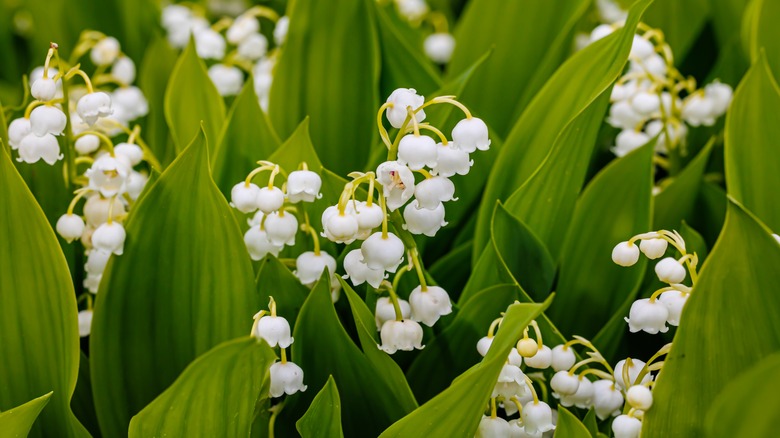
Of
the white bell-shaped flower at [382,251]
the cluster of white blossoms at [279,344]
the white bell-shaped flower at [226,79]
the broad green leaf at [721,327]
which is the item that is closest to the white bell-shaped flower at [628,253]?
the broad green leaf at [721,327]

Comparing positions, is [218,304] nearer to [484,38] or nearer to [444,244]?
[444,244]

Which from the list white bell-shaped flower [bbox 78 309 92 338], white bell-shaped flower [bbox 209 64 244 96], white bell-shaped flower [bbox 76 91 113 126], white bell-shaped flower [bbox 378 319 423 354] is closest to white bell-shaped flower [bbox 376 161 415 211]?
white bell-shaped flower [bbox 378 319 423 354]

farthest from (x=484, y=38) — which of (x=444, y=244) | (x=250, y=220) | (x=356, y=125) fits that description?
(x=250, y=220)

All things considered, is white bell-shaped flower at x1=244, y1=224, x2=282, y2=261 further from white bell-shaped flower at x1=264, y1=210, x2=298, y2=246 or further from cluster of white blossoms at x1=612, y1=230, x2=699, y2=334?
cluster of white blossoms at x1=612, y1=230, x2=699, y2=334

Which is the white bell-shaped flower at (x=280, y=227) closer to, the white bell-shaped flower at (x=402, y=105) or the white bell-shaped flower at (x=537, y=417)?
the white bell-shaped flower at (x=402, y=105)

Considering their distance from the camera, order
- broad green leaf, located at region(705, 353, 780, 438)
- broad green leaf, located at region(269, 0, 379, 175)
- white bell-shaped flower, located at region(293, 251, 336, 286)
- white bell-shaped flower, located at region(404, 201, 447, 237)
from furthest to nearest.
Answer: broad green leaf, located at region(269, 0, 379, 175)
white bell-shaped flower, located at region(293, 251, 336, 286)
white bell-shaped flower, located at region(404, 201, 447, 237)
broad green leaf, located at region(705, 353, 780, 438)

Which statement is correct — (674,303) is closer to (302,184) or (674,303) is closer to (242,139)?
(302,184)

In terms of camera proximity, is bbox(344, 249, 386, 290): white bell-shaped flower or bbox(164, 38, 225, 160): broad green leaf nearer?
bbox(344, 249, 386, 290): white bell-shaped flower
